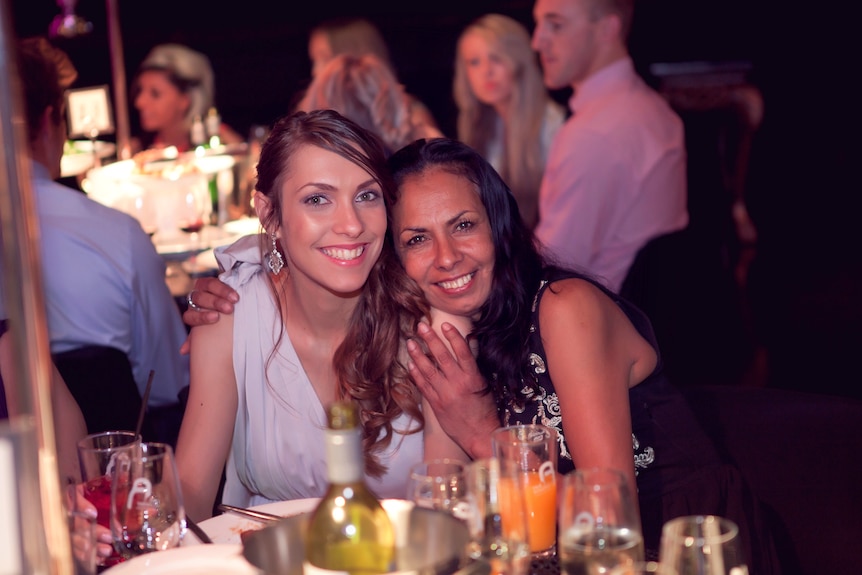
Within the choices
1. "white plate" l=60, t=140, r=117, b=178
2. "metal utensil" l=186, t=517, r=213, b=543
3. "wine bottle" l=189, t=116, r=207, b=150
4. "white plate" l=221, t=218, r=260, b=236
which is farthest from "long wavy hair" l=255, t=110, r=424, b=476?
"wine bottle" l=189, t=116, r=207, b=150

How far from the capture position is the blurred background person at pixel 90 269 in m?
3.07

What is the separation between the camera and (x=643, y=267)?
2953 mm

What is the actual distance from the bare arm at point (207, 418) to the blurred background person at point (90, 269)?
64 centimetres

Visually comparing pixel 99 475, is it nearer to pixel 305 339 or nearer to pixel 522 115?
pixel 305 339

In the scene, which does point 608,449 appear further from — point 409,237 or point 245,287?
point 245,287

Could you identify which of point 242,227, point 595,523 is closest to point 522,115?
point 242,227

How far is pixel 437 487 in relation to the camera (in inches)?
51.6

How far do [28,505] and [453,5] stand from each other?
327 inches

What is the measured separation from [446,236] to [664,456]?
642 mm

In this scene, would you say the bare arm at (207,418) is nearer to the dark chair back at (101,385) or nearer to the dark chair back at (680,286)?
the dark chair back at (101,385)

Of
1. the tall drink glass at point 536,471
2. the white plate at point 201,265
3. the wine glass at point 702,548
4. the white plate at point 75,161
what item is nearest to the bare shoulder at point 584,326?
the tall drink glass at point 536,471

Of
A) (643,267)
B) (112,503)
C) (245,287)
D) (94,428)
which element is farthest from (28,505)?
(643,267)

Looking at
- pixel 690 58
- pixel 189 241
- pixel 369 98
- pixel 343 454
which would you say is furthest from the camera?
pixel 690 58

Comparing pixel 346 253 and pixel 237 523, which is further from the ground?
pixel 346 253
